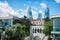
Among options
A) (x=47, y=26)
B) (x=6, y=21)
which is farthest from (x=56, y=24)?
(x=6, y=21)

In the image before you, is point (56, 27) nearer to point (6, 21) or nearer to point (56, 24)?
point (56, 24)

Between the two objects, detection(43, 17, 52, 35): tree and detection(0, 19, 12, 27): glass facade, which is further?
detection(0, 19, 12, 27): glass facade

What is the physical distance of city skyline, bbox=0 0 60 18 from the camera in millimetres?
4398

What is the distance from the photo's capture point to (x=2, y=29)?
4.73m

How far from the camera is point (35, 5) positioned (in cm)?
451

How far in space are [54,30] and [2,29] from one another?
111cm

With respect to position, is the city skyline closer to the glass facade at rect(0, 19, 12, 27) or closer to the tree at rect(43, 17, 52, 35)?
the tree at rect(43, 17, 52, 35)

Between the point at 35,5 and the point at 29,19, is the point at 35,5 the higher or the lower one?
the higher one

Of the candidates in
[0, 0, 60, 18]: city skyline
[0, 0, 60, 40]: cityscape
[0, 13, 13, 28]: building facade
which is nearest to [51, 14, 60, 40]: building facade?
[0, 0, 60, 40]: cityscape

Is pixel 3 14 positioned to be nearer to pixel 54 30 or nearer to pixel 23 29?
pixel 23 29

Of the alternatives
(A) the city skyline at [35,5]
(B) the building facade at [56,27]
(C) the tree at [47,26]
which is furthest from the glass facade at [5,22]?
(B) the building facade at [56,27]

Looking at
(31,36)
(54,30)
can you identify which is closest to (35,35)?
(31,36)

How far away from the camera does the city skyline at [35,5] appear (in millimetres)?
4398

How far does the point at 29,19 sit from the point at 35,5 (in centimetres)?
31
